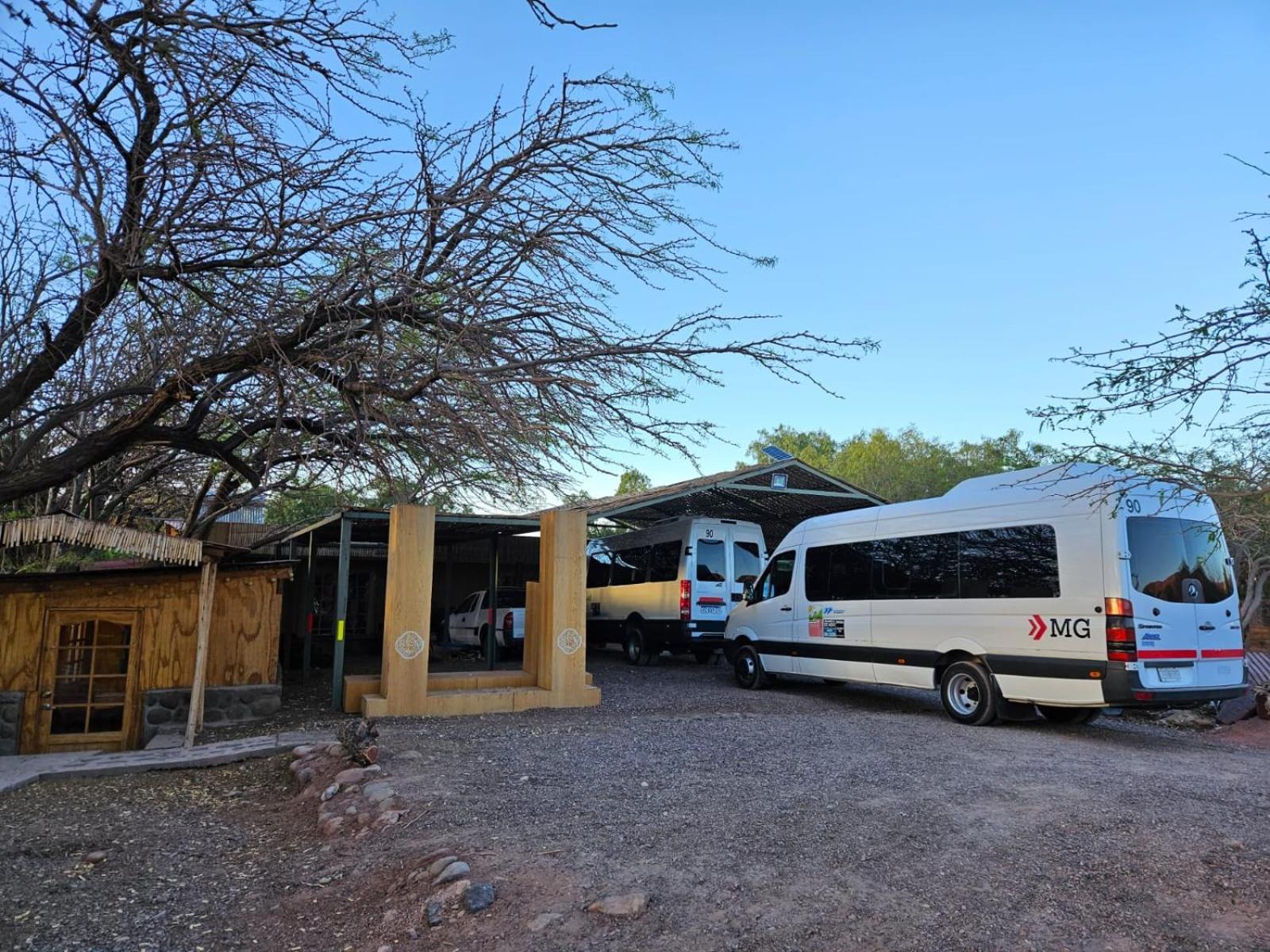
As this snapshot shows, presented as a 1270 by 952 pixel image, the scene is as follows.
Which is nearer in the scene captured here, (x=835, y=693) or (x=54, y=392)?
(x=54, y=392)

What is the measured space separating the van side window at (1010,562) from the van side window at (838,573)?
1613 millimetres

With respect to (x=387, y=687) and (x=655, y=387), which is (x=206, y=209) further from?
(x=387, y=687)

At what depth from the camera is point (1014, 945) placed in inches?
145

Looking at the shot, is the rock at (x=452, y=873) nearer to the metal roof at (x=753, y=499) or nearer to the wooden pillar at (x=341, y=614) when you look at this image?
the wooden pillar at (x=341, y=614)

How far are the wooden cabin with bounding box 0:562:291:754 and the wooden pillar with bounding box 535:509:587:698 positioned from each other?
3.41 m

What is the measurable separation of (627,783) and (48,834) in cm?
409

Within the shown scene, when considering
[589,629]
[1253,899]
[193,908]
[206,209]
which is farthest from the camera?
[589,629]

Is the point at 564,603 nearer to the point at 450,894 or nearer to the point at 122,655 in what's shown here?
the point at 122,655

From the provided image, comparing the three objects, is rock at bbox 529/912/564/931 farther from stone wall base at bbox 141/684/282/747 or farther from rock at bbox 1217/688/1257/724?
rock at bbox 1217/688/1257/724

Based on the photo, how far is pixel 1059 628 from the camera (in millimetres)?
8750

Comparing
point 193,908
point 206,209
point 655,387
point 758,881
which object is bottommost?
point 193,908

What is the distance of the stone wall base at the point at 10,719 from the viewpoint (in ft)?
31.3

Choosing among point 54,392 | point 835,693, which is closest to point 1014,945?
point 835,693

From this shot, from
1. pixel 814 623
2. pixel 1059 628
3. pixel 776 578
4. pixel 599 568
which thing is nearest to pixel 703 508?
pixel 599 568
